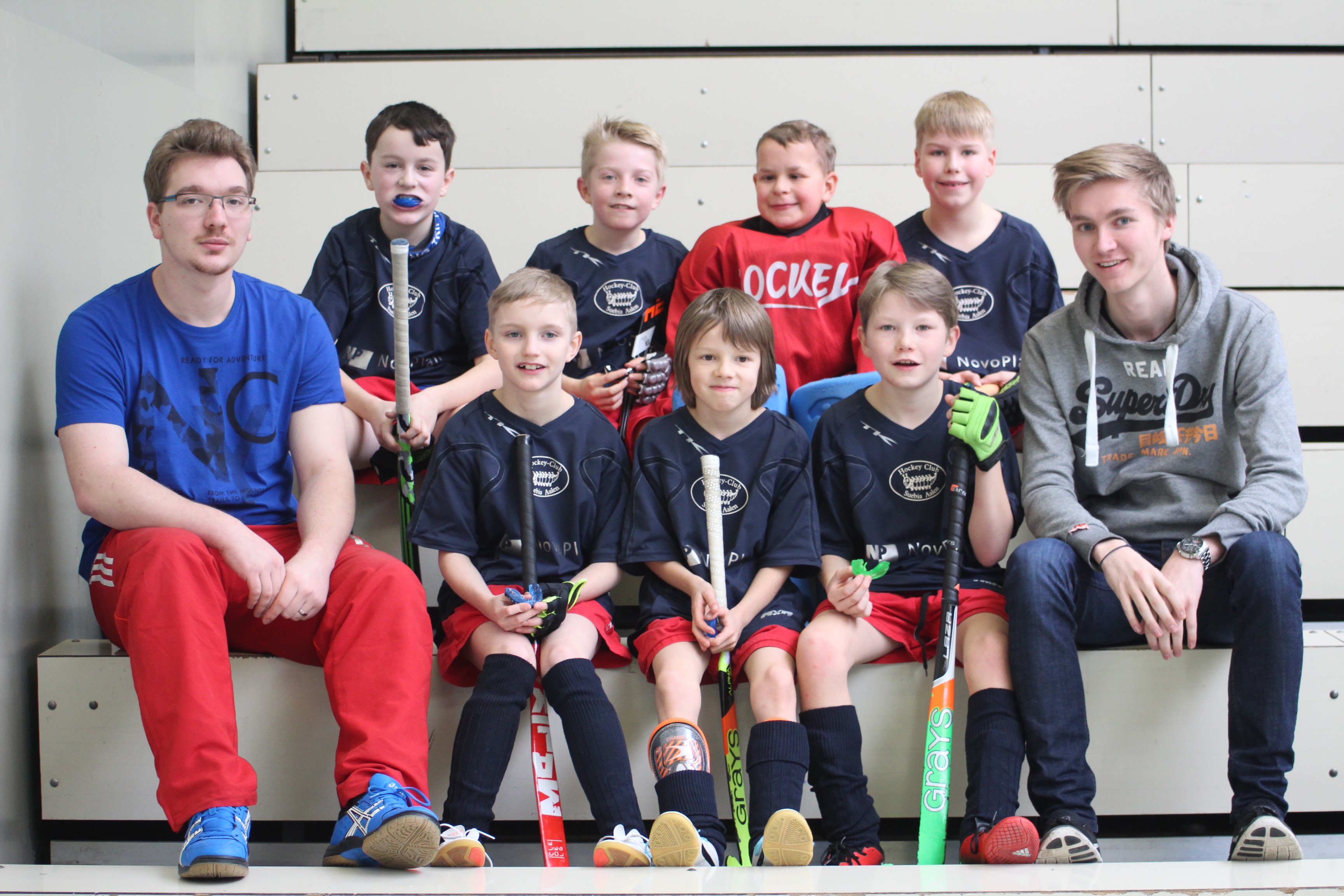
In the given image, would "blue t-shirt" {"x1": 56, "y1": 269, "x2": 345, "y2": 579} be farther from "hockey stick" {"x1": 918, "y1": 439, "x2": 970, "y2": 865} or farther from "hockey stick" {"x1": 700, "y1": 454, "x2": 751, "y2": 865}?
"hockey stick" {"x1": 918, "y1": 439, "x2": 970, "y2": 865}

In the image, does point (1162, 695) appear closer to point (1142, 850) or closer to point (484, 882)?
point (1142, 850)

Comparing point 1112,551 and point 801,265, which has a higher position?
point 801,265

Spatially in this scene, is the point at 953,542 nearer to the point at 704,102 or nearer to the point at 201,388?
the point at 201,388

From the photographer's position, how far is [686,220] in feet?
9.07

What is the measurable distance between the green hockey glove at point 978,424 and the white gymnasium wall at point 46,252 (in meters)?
1.46

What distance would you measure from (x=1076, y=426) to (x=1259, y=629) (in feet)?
1.37

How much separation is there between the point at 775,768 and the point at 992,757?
0.99 feet

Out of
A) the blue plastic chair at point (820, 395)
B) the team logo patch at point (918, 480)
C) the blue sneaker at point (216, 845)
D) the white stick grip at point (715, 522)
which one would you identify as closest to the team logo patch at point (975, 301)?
the blue plastic chair at point (820, 395)

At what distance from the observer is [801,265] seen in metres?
2.15

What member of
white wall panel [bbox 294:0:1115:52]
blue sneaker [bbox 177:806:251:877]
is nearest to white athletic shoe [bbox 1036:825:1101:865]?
blue sneaker [bbox 177:806:251:877]

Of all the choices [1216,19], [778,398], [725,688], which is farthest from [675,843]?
[1216,19]

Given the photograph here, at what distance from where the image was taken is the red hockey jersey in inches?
84.0

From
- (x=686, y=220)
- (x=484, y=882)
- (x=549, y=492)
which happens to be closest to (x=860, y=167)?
(x=686, y=220)

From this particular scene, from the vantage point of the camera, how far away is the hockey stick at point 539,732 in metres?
1.46
